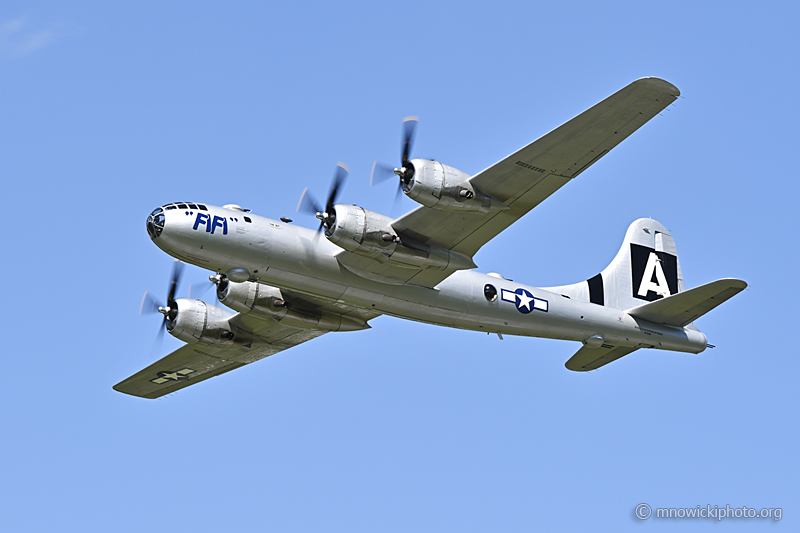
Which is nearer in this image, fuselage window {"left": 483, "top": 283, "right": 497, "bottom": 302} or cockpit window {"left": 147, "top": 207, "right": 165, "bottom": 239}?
cockpit window {"left": 147, "top": 207, "right": 165, "bottom": 239}

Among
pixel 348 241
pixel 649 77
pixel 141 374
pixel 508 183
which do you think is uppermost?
pixel 649 77

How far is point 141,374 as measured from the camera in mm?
31562

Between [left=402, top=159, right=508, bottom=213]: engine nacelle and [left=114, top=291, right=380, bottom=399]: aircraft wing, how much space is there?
574cm

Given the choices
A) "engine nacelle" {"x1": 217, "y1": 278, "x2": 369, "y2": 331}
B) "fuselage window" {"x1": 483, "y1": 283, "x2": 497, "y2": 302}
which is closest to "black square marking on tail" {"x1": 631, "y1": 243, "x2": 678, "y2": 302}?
"fuselage window" {"x1": 483, "y1": 283, "x2": 497, "y2": 302}

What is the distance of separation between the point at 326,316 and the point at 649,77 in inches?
442

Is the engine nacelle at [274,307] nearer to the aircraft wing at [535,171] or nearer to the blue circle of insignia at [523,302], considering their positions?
the aircraft wing at [535,171]

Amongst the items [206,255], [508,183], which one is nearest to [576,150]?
[508,183]

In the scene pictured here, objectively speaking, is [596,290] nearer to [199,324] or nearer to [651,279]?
[651,279]

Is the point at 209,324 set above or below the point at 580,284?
below

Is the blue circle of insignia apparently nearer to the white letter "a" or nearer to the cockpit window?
the white letter "a"

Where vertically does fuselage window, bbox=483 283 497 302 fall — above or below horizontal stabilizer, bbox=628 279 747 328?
below

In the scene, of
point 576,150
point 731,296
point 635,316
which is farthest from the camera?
point 635,316

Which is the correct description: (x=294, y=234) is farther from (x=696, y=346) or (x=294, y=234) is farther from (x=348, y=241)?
(x=696, y=346)

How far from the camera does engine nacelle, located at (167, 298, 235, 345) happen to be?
28469 millimetres
